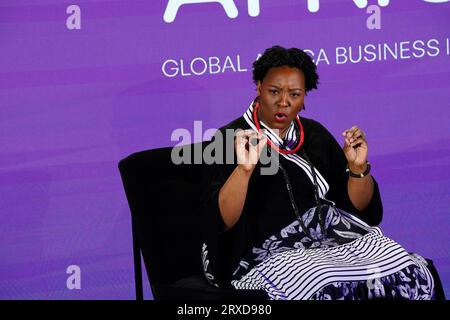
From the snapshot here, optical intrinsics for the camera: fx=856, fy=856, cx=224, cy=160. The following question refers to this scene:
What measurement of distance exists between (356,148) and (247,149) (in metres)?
0.45

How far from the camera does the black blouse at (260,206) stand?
3039 millimetres

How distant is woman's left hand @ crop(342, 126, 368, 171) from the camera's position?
10.3 feet

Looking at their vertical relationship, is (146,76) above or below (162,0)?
below

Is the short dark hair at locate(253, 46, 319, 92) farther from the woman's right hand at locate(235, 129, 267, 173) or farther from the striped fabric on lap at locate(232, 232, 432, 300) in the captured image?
the striped fabric on lap at locate(232, 232, 432, 300)

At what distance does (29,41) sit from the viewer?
417 cm

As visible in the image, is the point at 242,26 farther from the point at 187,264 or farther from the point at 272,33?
the point at 187,264

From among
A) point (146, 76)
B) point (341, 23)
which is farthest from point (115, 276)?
point (341, 23)

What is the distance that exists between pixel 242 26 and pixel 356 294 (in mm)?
1720

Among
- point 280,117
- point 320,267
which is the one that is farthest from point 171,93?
point 320,267

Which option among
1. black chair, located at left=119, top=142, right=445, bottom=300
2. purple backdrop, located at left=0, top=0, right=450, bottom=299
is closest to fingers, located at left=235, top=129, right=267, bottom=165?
black chair, located at left=119, top=142, right=445, bottom=300

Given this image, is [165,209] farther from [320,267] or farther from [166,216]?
[320,267]

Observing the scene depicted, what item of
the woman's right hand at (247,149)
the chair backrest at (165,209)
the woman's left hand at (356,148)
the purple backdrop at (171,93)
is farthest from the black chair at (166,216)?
the purple backdrop at (171,93)
